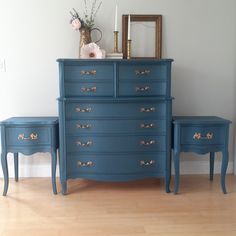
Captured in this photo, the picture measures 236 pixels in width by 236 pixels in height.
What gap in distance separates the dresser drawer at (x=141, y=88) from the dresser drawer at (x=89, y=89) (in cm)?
10

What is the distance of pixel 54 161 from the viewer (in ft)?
9.84

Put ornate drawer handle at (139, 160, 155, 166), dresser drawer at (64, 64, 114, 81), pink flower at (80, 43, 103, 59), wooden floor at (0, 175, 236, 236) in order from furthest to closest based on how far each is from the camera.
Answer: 1. pink flower at (80, 43, 103, 59)
2. ornate drawer handle at (139, 160, 155, 166)
3. dresser drawer at (64, 64, 114, 81)
4. wooden floor at (0, 175, 236, 236)

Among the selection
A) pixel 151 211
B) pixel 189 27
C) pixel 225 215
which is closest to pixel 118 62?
pixel 189 27

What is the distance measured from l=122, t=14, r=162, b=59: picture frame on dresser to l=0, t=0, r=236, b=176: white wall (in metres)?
0.07

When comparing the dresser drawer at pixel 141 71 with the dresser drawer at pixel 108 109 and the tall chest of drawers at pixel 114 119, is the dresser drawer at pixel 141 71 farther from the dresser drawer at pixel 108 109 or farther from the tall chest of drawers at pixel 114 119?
the dresser drawer at pixel 108 109

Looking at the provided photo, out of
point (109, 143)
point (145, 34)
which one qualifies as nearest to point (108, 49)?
point (145, 34)

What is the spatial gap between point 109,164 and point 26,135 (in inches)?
29.7

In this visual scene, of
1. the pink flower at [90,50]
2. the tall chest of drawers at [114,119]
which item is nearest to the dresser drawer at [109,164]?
the tall chest of drawers at [114,119]

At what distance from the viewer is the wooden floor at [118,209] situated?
2.35 metres

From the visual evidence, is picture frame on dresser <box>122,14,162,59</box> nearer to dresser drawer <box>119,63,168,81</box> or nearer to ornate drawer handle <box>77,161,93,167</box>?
dresser drawer <box>119,63,168,81</box>

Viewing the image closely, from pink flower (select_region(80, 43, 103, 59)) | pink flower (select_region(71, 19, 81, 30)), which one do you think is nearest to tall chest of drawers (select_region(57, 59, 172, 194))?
pink flower (select_region(80, 43, 103, 59))

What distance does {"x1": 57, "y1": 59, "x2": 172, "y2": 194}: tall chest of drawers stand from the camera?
9.57 feet

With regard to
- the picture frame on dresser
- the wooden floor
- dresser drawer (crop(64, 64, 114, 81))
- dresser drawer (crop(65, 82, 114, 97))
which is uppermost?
the picture frame on dresser

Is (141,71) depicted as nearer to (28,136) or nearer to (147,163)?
(147,163)
